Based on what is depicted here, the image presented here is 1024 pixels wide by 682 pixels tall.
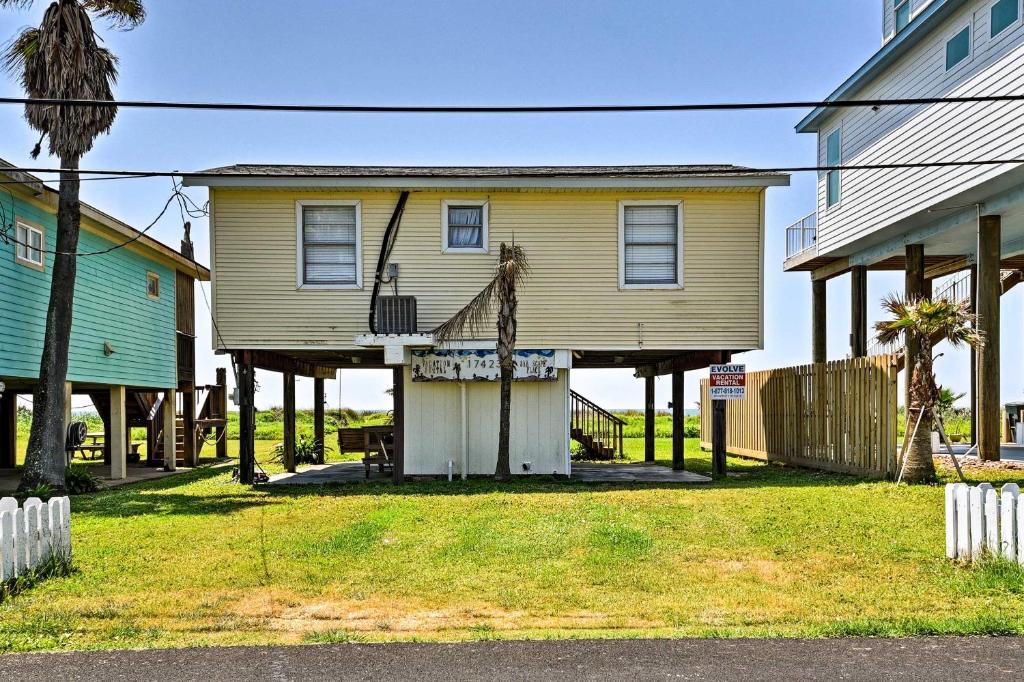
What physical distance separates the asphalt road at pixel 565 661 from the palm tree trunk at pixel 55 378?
429 inches

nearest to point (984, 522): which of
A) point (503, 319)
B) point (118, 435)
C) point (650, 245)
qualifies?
point (503, 319)

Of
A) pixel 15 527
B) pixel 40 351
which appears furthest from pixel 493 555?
pixel 40 351

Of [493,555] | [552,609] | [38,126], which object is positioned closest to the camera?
[552,609]

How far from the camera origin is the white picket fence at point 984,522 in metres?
9.05

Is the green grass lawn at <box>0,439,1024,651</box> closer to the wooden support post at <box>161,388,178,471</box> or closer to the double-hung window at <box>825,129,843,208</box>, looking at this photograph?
the wooden support post at <box>161,388,178,471</box>

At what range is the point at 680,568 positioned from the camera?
10023mm

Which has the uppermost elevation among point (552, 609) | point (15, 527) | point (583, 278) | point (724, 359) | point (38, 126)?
point (38, 126)

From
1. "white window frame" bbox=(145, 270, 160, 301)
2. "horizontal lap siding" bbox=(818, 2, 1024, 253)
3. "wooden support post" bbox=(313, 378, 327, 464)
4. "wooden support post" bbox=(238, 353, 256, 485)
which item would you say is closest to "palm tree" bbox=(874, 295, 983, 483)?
"horizontal lap siding" bbox=(818, 2, 1024, 253)

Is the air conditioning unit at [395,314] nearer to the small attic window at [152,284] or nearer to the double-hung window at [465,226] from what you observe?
the double-hung window at [465,226]

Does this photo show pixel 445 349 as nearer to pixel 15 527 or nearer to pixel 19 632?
pixel 15 527

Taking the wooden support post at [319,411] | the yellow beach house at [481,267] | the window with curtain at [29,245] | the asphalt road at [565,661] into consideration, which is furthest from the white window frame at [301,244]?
the asphalt road at [565,661]

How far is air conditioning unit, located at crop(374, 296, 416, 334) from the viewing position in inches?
702

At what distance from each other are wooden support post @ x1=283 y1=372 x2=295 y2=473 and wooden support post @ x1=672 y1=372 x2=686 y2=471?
8451mm

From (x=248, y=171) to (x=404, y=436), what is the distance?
5830 mm
